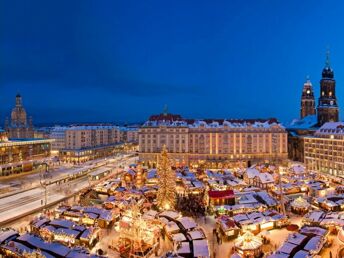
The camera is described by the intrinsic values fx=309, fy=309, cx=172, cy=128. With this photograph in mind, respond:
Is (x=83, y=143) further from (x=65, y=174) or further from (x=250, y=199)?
(x=250, y=199)

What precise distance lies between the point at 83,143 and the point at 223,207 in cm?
6557

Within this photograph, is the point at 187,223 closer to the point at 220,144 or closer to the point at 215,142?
the point at 215,142

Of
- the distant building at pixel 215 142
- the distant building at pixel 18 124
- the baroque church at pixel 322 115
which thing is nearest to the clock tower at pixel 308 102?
the baroque church at pixel 322 115

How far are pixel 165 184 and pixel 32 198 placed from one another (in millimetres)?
18952

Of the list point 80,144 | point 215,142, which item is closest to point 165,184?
point 215,142

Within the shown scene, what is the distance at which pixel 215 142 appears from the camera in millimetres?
67062

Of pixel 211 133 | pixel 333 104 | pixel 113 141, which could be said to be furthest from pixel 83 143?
pixel 333 104

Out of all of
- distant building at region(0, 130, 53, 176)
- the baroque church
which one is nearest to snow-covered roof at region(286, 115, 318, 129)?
the baroque church

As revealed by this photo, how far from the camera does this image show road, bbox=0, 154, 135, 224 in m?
33.2

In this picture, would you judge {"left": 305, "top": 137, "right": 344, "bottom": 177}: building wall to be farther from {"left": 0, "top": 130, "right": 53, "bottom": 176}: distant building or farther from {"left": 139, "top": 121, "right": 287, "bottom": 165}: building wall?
{"left": 0, "top": 130, "right": 53, "bottom": 176}: distant building

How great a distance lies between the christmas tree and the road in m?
14.5

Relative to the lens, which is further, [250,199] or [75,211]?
[250,199]

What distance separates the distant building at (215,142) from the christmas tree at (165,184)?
34.8 metres

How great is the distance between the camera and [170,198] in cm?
3127
